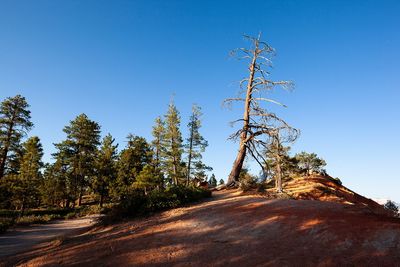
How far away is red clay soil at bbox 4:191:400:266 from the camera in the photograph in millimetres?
7284

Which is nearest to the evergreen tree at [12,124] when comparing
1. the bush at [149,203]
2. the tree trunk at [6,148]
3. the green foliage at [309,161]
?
the tree trunk at [6,148]

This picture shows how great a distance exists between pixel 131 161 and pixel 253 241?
38446mm

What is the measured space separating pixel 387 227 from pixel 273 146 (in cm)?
1383

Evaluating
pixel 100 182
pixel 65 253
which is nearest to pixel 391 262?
pixel 65 253

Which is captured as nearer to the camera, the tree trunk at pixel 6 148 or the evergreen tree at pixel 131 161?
the tree trunk at pixel 6 148

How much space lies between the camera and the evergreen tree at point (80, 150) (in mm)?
42812

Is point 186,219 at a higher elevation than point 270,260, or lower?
higher

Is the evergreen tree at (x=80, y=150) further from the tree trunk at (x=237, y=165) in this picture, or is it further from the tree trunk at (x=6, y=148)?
the tree trunk at (x=237, y=165)

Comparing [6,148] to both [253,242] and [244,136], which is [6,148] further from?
[253,242]

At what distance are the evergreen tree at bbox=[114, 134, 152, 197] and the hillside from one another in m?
30.3

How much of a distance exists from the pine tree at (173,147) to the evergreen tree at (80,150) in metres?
11.6

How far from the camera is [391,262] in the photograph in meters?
6.37

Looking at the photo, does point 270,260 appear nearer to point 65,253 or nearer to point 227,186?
point 65,253

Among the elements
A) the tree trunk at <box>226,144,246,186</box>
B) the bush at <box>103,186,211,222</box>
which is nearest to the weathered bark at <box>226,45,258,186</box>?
the tree trunk at <box>226,144,246,186</box>
